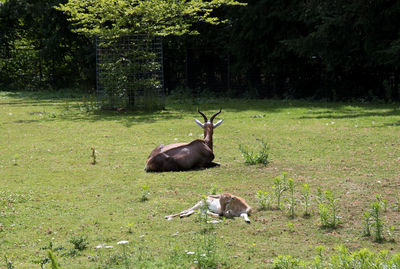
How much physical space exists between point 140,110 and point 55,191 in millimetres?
11318

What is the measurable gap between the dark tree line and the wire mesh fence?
20.4 ft

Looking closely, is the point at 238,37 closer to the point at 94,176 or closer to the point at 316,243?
the point at 94,176

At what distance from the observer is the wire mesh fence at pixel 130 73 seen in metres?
17.8

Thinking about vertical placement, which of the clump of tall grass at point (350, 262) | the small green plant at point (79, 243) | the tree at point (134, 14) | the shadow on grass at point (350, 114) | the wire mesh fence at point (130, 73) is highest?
the tree at point (134, 14)

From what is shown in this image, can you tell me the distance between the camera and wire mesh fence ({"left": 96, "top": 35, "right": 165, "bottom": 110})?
17844 millimetres

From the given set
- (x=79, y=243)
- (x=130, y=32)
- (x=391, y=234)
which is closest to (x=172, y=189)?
(x=79, y=243)

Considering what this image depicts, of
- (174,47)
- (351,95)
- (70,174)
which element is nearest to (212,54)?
(174,47)

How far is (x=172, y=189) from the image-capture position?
7.00 m

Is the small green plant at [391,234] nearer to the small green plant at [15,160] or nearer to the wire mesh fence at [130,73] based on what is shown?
the small green plant at [15,160]

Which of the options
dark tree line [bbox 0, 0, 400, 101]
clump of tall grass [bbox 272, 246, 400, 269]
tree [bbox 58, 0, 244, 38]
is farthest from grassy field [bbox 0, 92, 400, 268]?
dark tree line [bbox 0, 0, 400, 101]

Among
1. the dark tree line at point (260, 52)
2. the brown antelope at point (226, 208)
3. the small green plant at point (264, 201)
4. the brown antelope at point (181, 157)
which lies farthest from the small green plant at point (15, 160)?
the dark tree line at point (260, 52)

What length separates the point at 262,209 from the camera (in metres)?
5.89

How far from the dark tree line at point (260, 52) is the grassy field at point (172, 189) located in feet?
20.0

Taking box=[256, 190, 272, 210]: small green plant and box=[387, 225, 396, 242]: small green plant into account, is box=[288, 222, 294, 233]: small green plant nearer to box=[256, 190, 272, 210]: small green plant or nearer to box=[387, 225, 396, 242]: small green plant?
box=[256, 190, 272, 210]: small green plant
